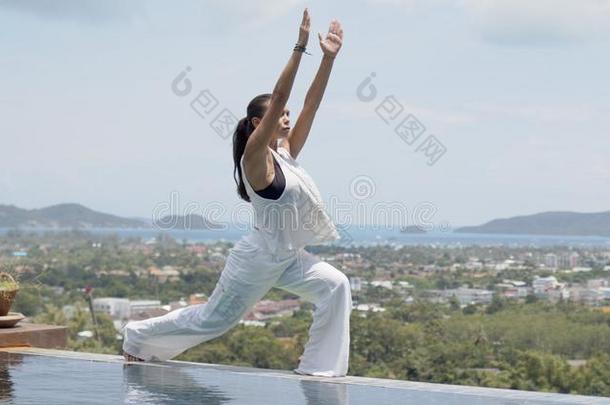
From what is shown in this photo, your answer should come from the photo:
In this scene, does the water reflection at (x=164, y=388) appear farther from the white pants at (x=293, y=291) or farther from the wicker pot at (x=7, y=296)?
the wicker pot at (x=7, y=296)

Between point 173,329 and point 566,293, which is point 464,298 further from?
point 173,329

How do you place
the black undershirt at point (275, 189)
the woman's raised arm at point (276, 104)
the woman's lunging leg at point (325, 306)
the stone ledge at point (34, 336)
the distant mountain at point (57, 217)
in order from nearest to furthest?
the woman's raised arm at point (276, 104) < the black undershirt at point (275, 189) < the woman's lunging leg at point (325, 306) < the stone ledge at point (34, 336) < the distant mountain at point (57, 217)

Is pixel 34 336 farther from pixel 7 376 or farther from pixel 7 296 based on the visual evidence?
pixel 7 376

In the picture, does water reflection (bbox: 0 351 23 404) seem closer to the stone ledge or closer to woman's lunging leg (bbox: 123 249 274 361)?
the stone ledge

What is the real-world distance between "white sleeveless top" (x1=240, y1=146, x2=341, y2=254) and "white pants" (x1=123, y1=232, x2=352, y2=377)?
2.6 inches

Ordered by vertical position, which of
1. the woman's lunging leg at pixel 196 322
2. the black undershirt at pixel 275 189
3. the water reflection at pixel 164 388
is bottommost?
the water reflection at pixel 164 388

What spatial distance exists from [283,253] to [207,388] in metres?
0.81

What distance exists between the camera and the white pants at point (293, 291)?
562 cm

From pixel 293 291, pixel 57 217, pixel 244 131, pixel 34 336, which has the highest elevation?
pixel 57 217

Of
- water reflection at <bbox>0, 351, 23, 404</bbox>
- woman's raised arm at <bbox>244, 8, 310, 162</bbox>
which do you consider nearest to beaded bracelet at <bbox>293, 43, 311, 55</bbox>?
woman's raised arm at <bbox>244, 8, 310, 162</bbox>

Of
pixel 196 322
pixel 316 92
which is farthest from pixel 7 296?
pixel 316 92

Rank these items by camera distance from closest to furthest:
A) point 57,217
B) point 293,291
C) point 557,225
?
point 293,291 < point 557,225 < point 57,217

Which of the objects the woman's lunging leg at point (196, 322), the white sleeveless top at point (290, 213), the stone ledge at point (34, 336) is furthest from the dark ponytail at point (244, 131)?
the stone ledge at point (34, 336)

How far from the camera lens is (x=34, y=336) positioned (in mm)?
7078
